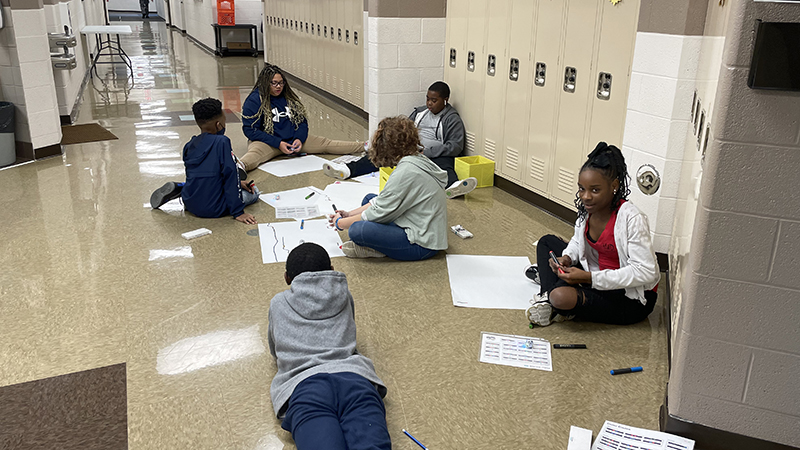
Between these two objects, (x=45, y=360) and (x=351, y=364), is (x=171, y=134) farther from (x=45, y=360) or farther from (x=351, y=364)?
(x=351, y=364)

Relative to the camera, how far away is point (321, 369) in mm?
2096

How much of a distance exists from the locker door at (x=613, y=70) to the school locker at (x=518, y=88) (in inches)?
25.9

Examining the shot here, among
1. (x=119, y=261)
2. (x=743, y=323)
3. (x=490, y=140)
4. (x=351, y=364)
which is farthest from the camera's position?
(x=490, y=140)

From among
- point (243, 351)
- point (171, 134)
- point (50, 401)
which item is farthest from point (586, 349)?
point (171, 134)

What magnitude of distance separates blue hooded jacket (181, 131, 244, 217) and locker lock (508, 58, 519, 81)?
2048 mm

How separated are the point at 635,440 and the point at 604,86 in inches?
91.5

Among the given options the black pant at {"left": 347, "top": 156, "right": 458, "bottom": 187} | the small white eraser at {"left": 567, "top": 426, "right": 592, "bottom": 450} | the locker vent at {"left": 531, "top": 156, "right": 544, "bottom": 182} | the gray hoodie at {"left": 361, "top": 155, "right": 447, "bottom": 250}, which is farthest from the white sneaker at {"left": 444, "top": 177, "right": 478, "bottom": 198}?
the small white eraser at {"left": 567, "top": 426, "right": 592, "bottom": 450}

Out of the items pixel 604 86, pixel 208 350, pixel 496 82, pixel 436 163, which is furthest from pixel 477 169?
pixel 208 350

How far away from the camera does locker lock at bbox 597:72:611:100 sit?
12.2 ft

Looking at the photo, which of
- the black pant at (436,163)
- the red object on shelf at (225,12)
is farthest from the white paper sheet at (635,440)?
the red object on shelf at (225,12)

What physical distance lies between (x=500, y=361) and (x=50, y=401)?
174 cm

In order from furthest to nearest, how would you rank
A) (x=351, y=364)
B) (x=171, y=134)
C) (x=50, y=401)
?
(x=171, y=134) < (x=50, y=401) < (x=351, y=364)

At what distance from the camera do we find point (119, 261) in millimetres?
3500

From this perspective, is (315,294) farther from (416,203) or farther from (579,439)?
(416,203)
